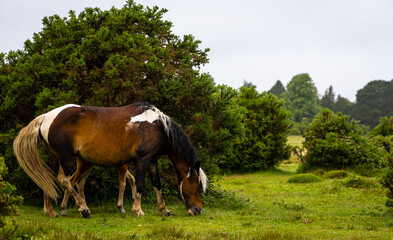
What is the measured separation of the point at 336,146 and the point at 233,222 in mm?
13594

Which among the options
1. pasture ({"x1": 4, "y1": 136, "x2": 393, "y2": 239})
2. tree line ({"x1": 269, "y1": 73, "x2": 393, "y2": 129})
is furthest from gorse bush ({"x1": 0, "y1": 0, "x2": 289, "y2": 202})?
tree line ({"x1": 269, "y1": 73, "x2": 393, "y2": 129})

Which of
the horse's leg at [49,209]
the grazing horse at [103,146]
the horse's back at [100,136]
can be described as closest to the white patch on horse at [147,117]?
the grazing horse at [103,146]

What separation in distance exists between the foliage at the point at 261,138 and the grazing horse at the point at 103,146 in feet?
43.5

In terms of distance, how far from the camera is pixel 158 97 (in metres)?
10.4

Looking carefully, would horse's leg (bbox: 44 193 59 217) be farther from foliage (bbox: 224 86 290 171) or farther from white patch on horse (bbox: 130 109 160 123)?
foliage (bbox: 224 86 290 171)

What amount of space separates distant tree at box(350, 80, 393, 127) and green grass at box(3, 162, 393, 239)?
232 feet

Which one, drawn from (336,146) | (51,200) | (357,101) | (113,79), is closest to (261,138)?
(336,146)

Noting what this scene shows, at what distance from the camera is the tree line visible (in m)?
77.5

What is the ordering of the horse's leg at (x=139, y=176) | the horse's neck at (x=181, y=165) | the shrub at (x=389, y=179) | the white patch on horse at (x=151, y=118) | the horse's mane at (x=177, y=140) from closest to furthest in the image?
1. the horse's leg at (x=139, y=176)
2. the white patch on horse at (x=151, y=118)
3. the horse's mane at (x=177, y=140)
4. the horse's neck at (x=181, y=165)
5. the shrub at (x=389, y=179)

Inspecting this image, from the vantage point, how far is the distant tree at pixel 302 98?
90.4 m

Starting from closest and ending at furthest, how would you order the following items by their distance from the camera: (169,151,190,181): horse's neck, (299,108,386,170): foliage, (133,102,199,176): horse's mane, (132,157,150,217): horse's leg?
(132,157,150,217): horse's leg
(133,102,199,176): horse's mane
(169,151,190,181): horse's neck
(299,108,386,170): foliage

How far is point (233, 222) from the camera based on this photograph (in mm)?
7852

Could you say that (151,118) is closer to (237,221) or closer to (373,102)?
(237,221)

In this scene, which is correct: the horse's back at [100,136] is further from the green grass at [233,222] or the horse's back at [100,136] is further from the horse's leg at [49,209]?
the green grass at [233,222]
